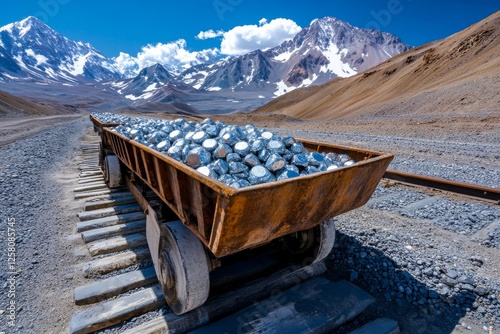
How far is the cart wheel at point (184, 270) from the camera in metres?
2.52

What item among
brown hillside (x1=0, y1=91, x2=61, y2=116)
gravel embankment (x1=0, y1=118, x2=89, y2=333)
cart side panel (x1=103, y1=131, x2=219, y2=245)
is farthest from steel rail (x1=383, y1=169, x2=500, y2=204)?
brown hillside (x1=0, y1=91, x2=61, y2=116)

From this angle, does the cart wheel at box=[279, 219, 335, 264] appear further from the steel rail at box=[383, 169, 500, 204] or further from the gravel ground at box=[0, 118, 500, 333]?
the steel rail at box=[383, 169, 500, 204]

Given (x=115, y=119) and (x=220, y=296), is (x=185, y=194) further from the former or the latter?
(x=115, y=119)

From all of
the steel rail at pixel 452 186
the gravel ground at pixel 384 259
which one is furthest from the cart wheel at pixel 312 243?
the steel rail at pixel 452 186

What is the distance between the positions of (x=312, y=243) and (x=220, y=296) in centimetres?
120

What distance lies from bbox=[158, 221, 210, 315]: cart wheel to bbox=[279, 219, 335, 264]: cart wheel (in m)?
1.34

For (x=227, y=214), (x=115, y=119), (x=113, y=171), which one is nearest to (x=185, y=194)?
(x=227, y=214)

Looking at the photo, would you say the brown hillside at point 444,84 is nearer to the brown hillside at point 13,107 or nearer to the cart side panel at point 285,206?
the cart side panel at point 285,206

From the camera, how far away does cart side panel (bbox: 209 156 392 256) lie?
75.3 inches

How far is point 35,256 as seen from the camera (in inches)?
149

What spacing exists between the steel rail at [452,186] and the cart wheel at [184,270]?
5.65m

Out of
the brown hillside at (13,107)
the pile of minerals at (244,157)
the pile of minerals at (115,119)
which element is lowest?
the brown hillside at (13,107)

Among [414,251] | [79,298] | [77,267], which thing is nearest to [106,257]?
[77,267]

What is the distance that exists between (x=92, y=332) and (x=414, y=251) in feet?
12.7
